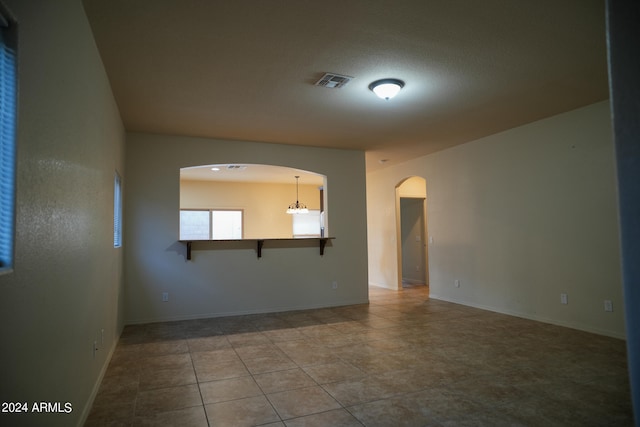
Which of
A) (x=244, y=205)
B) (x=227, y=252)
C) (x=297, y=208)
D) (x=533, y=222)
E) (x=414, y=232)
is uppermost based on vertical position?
(x=244, y=205)

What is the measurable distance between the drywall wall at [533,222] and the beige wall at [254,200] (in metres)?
4.12

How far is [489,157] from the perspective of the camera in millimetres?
5594

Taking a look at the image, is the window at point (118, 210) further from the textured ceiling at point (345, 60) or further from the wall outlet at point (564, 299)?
the wall outlet at point (564, 299)

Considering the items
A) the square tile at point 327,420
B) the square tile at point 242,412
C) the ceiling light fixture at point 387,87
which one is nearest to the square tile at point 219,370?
the square tile at point 242,412

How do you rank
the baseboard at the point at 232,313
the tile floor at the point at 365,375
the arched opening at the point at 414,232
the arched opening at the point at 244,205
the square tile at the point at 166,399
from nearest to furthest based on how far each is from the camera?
the tile floor at the point at 365,375
the square tile at the point at 166,399
the baseboard at the point at 232,313
the arched opening at the point at 414,232
the arched opening at the point at 244,205

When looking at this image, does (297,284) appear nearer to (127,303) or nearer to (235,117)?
(127,303)

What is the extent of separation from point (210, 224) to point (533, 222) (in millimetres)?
7037

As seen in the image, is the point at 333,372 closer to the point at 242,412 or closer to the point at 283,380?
the point at 283,380

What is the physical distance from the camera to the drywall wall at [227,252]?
5.04 meters

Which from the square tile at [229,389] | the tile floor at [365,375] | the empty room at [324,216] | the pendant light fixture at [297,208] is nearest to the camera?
the empty room at [324,216]

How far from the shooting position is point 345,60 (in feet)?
10.2

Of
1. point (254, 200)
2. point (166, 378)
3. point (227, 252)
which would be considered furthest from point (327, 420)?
point (254, 200)

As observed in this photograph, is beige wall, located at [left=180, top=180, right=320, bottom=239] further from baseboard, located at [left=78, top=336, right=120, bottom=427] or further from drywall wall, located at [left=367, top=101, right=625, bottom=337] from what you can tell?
baseboard, located at [left=78, top=336, right=120, bottom=427]

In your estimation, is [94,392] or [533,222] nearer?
[94,392]
